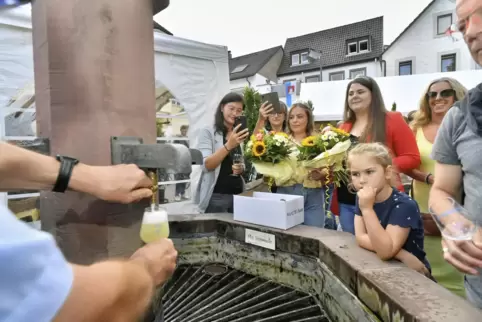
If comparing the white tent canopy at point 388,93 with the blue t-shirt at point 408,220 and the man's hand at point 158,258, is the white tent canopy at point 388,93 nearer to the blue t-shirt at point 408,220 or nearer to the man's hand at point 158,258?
the blue t-shirt at point 408,220

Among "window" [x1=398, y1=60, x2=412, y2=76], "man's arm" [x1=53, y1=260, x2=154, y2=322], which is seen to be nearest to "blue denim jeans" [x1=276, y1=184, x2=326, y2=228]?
"man's arm" [x1=53, y1=260, x2=154, y2=322]

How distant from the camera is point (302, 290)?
1.54 metres

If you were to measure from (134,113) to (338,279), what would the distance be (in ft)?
3.27

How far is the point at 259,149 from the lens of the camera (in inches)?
87.4

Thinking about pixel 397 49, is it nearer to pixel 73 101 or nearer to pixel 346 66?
pixel 346 66

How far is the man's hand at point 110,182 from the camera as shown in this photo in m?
0.98

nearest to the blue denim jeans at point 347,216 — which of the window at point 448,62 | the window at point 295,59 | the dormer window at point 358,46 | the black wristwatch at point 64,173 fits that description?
the black wristwatch at point 64,173

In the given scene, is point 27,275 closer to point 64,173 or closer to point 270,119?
point 64,173

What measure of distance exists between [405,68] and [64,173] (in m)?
23.6

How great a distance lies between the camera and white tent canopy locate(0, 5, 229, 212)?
9.71 ft

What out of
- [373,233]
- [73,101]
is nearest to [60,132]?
[73,101]

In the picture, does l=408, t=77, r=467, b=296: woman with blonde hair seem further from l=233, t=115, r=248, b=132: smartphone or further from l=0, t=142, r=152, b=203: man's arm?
l=0, t=142, r=152, b=203: man's arm

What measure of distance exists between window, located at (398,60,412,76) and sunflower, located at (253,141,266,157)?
21596 mm

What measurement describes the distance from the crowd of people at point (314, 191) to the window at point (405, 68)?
2082 centimetres
